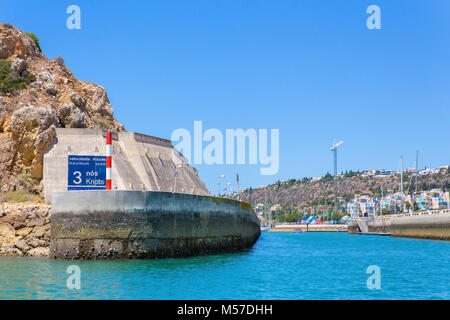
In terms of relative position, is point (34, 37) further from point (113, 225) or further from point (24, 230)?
point (113, 225)

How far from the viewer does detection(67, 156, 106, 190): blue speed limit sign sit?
35.9m

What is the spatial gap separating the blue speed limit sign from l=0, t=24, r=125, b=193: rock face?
847 cm

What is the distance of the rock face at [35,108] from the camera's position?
4391 cm

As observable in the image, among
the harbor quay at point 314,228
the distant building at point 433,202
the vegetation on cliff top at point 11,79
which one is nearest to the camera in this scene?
the vegetation on cliff top at point 11,79

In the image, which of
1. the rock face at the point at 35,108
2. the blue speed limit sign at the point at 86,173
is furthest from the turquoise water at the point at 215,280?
the rock face at the point at 35,108

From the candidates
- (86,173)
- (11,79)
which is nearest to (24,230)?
(86,173)

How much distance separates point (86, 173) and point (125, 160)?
43.4 feet

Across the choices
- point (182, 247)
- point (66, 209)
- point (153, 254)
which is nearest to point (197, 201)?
point (182, 247)

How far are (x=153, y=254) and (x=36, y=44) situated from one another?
38479 millimetres

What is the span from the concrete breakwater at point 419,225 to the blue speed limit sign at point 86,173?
148 feet

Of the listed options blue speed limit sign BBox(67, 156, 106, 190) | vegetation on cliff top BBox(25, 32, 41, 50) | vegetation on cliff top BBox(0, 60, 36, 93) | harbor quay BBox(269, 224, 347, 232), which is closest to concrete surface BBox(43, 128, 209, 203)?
blue speed limit sign BBox(67, 156, 106, 190)

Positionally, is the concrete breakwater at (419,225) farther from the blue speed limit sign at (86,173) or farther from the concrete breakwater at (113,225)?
the blue speed limit sign at (86,173)

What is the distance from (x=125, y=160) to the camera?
4956 cm

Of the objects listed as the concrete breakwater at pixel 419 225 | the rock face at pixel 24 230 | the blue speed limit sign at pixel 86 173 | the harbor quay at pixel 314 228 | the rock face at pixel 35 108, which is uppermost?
the rock face at pixel 35 108
